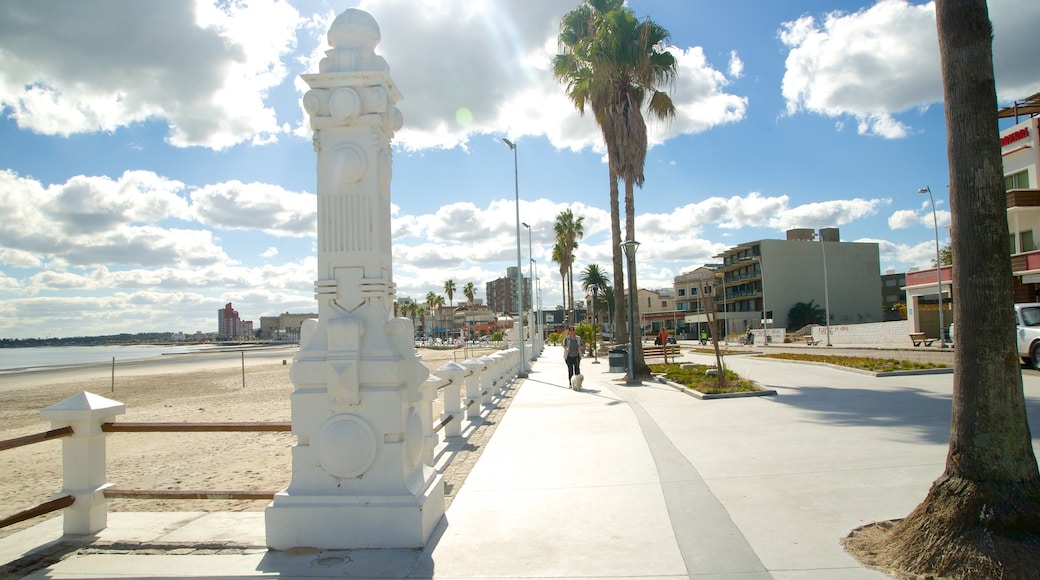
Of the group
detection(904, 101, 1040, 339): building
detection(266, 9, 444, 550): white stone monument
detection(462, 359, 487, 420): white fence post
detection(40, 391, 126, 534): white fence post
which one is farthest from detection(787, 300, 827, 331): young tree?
detection(40, 391, 126, 534): white fence post

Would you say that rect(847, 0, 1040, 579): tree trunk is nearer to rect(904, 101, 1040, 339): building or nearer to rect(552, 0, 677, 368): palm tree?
rect(552, 0, 677, 368): palm tree

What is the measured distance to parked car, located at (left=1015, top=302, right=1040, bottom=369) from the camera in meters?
16.4

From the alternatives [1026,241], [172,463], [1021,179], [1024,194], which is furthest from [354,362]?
[1021,179]

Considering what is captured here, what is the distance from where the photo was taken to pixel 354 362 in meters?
4.24

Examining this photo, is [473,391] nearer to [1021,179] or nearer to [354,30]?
[354,30]

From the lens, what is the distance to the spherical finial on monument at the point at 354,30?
459 centimetres

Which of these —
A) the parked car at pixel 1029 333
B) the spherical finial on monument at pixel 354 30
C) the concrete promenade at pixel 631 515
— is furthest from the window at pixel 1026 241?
Answer: the spherical finial on monument at pixel 354 30

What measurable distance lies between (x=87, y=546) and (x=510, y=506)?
3193mm

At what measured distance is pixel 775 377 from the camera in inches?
696

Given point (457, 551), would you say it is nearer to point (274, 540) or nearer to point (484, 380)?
point (274, 540)

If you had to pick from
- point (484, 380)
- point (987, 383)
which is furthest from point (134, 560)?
point (484, 380)

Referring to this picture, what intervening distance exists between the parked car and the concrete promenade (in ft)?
34.3

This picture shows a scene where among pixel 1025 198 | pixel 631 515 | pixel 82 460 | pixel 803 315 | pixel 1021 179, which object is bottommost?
pixel 631 515

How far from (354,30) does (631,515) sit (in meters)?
4.32
